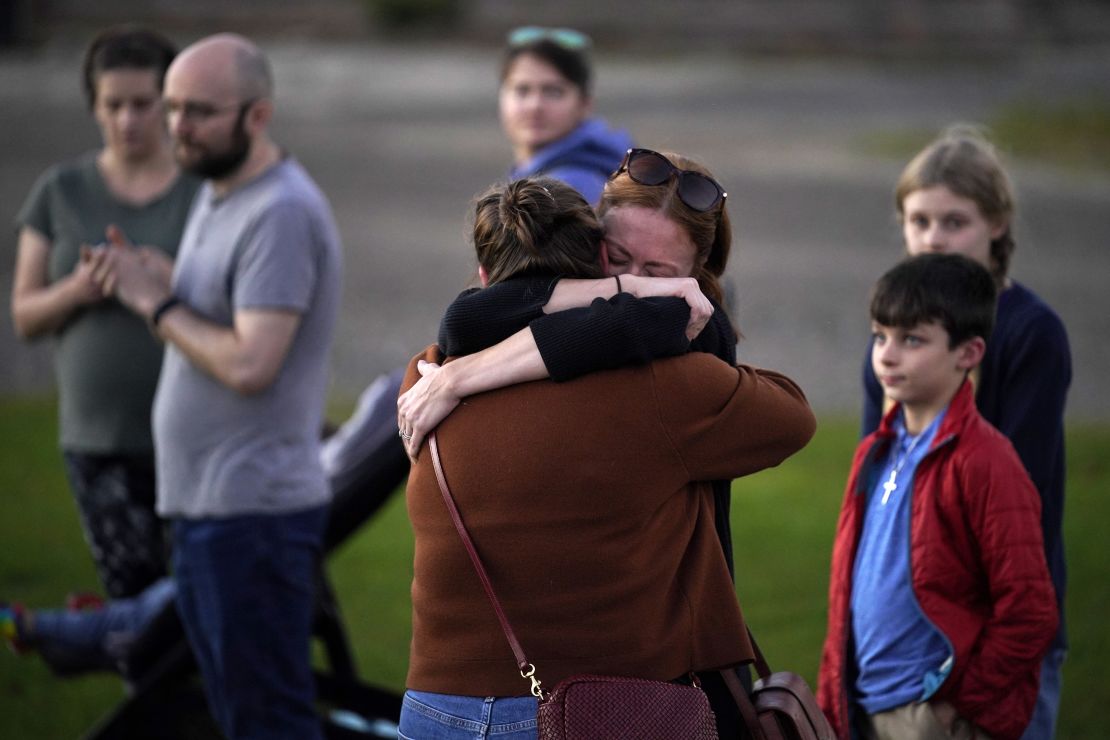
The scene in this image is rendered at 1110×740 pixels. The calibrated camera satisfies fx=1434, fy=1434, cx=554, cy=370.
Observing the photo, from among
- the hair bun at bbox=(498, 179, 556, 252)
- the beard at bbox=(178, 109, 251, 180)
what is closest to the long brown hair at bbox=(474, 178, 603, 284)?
the hair bun at bbox=(498, 179, 556, 252)

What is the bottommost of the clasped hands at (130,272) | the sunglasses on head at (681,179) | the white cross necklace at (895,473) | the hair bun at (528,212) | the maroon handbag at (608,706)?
the maroon handbag at (608,706)

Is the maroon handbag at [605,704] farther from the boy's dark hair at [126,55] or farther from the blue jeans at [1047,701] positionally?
the boy's dark hair at [126,55]

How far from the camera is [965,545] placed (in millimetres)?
2908

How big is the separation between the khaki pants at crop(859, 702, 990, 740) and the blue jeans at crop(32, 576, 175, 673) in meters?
2.34

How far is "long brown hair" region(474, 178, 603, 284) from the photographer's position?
2406 millimetres

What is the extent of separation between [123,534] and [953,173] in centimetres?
279

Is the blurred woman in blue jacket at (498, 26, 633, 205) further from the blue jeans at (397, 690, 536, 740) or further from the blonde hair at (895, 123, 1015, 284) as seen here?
the blue jeans at (397, 690, 536, 740)

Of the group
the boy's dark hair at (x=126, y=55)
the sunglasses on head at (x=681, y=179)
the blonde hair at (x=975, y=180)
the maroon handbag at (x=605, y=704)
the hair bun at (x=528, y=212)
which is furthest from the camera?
the boy's dark hair at (x=126, y=55)

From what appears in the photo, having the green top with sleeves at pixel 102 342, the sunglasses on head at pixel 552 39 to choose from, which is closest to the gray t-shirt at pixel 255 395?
the green top with sleeves at pixel 102 342

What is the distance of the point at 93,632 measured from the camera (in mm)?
4430

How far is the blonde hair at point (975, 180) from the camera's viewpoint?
11.3 ft

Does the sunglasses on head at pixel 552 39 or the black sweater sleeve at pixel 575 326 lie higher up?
the sunglasses on head at pixel 552 39

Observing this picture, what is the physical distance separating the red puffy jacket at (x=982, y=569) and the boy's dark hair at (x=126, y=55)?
2.88 meters

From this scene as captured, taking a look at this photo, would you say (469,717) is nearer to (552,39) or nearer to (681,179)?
(681,179)
